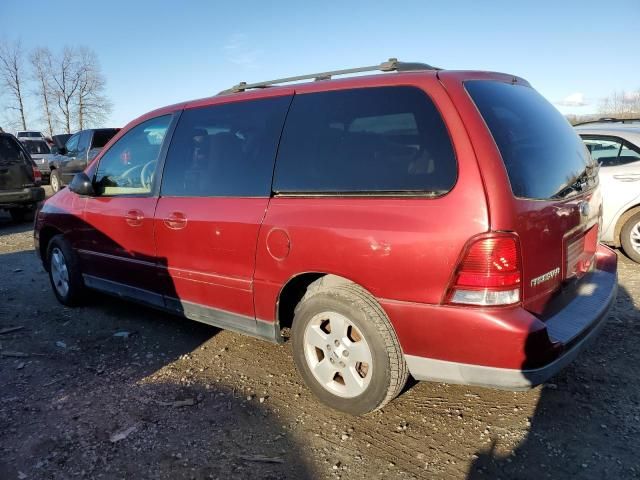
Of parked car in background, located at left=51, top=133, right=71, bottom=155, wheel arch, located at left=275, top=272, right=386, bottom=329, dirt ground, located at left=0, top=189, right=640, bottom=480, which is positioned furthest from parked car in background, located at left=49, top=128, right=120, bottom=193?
wheel arch, located at left=275, top=272, right=386, bottom=329

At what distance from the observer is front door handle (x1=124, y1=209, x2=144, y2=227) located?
3901 millimetres

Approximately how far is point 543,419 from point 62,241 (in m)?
4.44

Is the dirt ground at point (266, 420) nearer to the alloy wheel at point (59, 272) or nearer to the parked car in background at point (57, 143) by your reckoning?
the alloy wheel at point (59, 272)

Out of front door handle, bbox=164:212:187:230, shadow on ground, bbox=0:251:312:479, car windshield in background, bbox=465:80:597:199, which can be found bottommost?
shadow on ground, bbox=0:251:312:479

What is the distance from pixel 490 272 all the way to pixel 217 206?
186 cm

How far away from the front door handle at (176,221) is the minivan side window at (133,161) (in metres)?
0.42

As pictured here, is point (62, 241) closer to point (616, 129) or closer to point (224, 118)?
point (224, 118)

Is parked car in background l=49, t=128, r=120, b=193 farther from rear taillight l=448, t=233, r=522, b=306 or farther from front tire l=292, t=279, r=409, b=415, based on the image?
rear taillight l=448, t=233, r=522, b=306

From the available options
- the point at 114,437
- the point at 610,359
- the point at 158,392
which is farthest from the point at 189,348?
the point at 610,359

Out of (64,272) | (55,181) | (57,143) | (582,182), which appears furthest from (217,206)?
(55,181)

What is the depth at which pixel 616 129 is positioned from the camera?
6.19 m

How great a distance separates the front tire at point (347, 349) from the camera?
8.63ft

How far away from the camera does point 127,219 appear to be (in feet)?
13.2

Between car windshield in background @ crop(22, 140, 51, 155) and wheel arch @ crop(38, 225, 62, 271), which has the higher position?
car windshield in background @ crop(22, 140, 51, 155)
